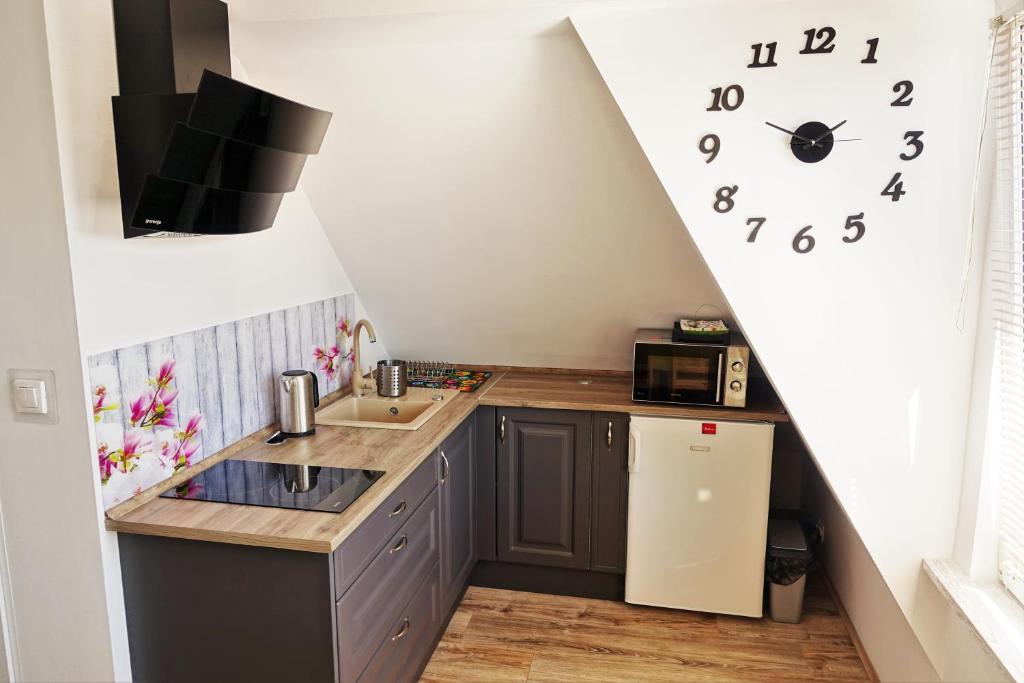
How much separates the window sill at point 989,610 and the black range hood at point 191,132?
216 cm

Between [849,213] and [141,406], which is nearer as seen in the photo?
[141,406]

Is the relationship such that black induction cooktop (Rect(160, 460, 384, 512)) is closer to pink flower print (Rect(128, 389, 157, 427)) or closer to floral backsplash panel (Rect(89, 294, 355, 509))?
floral backsplash panel (Rect(89, 294, 355, 509))

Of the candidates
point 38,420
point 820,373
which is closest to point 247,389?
point 38,420

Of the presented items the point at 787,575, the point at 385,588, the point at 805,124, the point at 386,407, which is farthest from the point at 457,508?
the point at 805,124

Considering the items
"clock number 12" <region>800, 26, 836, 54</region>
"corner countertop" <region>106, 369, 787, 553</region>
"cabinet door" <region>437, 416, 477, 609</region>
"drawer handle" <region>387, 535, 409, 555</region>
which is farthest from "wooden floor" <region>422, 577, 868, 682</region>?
"clock number 12" <region>800, 26, 836, 54</region>

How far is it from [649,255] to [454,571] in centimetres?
152

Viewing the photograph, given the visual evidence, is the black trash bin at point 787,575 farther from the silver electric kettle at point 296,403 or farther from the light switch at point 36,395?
the light switch at point 36,395

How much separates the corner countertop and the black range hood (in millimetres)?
751

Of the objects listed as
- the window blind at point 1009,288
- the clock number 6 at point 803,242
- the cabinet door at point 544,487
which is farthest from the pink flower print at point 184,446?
the window blind at point 1009,288

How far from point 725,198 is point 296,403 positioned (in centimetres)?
163

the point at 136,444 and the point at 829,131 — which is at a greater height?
the point at 829,131

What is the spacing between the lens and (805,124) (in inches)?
86.9

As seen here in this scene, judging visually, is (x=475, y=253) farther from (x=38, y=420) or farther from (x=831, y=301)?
(x=38, y=420)

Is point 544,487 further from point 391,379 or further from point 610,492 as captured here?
point 391,379
